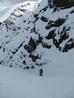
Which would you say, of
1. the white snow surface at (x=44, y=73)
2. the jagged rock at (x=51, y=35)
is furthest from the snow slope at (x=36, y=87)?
the jagged rock at (x=51, y=35)

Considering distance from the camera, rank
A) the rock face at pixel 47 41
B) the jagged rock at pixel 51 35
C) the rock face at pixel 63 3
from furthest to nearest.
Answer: the rock face at pixel 63 3
the jagged rock at pixel 51 35
the rock face at pixel 47 41

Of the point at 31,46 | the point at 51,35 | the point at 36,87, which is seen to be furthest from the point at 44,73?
the point at 31,46

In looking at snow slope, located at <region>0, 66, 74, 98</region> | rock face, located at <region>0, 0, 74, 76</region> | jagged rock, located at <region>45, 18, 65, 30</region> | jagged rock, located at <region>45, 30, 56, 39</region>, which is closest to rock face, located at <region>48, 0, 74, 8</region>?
rock face, located at <region>0, 0, 74, 76</region>

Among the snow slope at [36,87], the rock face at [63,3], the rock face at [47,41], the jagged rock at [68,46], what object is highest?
the rock face at [63,3]

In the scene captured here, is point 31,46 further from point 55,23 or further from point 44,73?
point 44,73

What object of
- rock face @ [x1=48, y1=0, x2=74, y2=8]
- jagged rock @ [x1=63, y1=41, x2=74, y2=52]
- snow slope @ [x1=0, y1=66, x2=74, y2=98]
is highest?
rock face @ [x1=48, y1=0, x2=74, y2=8]

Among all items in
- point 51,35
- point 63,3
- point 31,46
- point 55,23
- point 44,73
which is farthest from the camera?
point 31,46

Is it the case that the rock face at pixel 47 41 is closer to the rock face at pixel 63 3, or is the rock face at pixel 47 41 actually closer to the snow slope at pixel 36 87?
the rock face at pixel 63 3

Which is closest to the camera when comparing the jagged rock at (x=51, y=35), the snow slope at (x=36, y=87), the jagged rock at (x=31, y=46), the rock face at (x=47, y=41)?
the snow slope at (x=36, y=87)

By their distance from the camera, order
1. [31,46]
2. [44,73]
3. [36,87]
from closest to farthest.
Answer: [36,87] → [44,73] → [31,46]

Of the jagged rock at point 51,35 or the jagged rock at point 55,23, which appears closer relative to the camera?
the jagged rock at point 51,35

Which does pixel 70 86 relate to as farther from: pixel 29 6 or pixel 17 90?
pixel 29 6

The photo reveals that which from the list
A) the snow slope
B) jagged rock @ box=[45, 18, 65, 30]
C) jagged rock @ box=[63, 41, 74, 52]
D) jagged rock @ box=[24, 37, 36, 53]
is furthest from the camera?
jagged rock @ box=[24, 37, 36, 53]

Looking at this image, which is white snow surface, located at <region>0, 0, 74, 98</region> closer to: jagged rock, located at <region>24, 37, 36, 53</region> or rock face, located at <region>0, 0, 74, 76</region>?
rock face, located at <region>0, 0, 74, 76</region>
